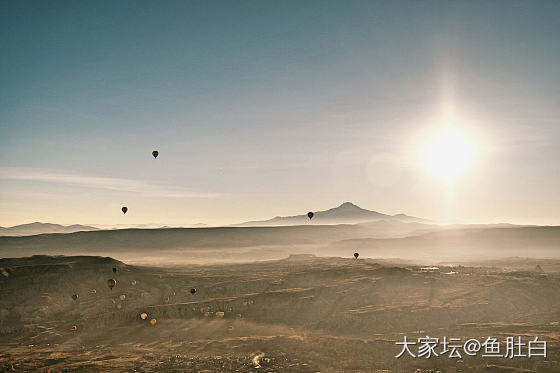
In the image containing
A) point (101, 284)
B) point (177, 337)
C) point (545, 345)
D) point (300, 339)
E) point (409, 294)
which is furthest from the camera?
point (101, 284)

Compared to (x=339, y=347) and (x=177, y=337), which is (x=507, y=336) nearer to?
(x=339, y=347)

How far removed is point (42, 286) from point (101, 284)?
9418mm

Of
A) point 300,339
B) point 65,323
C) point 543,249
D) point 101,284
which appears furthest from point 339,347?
point 543,249

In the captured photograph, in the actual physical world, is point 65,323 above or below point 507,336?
below

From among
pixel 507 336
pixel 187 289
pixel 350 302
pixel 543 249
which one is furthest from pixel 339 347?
pixel 543 249

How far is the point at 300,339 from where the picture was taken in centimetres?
4300

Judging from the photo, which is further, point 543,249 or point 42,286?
point 543,249

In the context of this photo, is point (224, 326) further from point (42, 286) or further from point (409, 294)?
point (42, 286)

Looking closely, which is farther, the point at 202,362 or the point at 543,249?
the point at 543,249

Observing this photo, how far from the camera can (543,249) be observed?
193875mm

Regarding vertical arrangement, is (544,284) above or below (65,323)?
above

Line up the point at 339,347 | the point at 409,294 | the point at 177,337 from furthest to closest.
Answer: the point at 409,294 < the point at 177,337 < the point at 339,347

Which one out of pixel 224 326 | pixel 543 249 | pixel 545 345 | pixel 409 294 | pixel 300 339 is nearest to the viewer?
pixel 545 345

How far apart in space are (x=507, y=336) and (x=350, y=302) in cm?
2236
